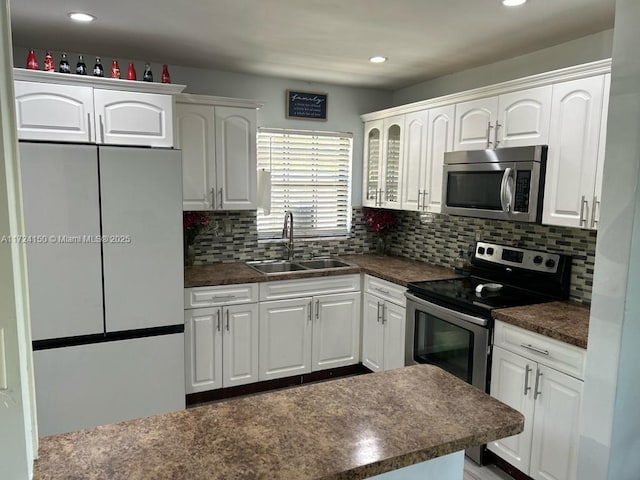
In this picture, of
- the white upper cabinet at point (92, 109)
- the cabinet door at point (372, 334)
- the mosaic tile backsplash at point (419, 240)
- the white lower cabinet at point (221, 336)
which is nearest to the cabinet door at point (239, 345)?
the white lower cabinet at point (221, 336)

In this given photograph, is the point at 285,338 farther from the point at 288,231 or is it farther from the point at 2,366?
the point at 2,366

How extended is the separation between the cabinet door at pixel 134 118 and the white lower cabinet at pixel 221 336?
1.03m

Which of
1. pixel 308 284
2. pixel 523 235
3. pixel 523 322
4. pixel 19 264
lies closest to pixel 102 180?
pixel 308 284

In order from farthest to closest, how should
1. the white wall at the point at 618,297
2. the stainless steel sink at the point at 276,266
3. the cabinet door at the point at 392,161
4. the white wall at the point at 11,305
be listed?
the stainless steel sink at the point at 276,266, the cabinet door at the point at 392,161, the white wall at the point at 618,297, the white wall at the point at 11,305

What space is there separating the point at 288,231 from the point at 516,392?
2268mm

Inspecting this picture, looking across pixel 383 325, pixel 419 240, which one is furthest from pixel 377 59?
pixel 383 325

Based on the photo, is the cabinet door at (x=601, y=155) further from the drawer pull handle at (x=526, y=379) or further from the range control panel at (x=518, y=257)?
the drawer pull handle at (x=526, y=379)

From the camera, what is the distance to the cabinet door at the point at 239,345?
130 inches

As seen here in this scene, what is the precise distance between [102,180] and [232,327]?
4.37ft

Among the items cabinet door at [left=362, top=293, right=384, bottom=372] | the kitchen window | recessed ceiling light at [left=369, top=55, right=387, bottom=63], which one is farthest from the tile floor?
recessed ceiling light at [left=369, top=55, right=387, bottom=63]

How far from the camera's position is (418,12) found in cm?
232

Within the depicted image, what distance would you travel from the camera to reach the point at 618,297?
1.63 m

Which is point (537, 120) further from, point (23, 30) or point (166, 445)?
point (23, 30)

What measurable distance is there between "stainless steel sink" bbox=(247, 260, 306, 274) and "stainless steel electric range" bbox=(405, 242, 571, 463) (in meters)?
1.14
